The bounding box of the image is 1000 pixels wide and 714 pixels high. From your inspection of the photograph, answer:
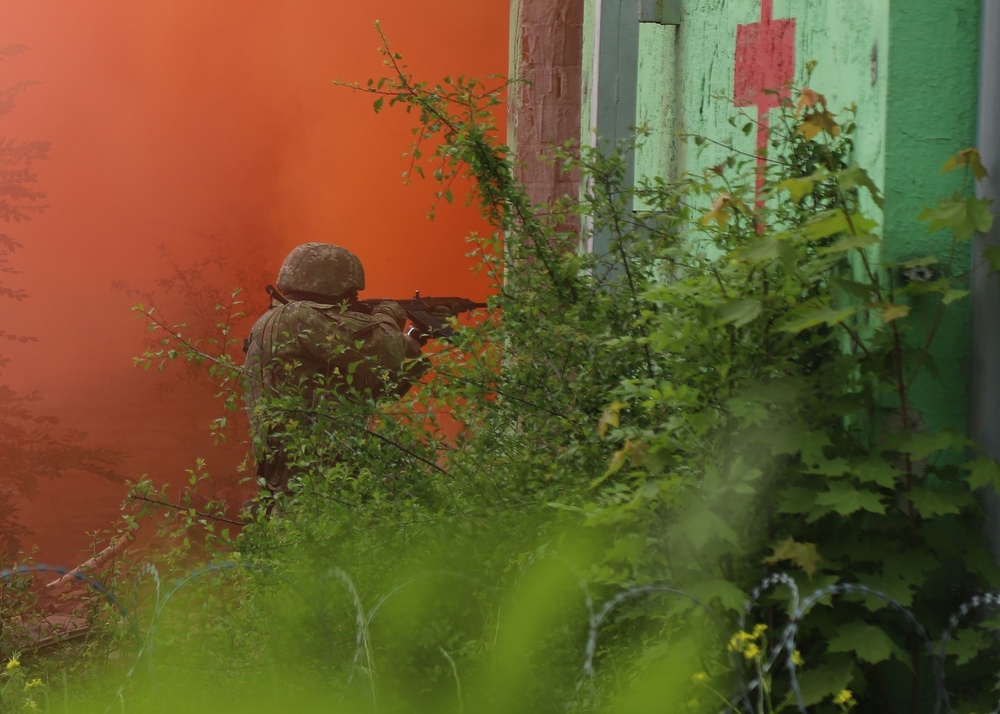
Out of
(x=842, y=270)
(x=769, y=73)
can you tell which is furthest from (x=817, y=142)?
(x=769, y=73)

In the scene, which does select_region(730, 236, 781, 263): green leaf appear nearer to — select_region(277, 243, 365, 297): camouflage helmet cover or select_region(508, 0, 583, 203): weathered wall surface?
select_region(277, 243, 365, 297): camouflage helmet cover

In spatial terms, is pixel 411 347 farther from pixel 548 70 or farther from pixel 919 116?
pixel 919 116

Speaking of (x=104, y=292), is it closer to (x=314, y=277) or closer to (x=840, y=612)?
(x=314, y=277)

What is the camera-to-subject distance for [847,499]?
159 centimetres

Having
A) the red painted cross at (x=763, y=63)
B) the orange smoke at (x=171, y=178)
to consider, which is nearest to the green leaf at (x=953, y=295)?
the red painted cross at (x=763, y=63)

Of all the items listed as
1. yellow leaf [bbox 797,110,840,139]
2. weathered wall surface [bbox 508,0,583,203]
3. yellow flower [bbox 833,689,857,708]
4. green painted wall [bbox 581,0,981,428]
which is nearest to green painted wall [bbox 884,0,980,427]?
green painted wall [bbox 581,0,981,428]

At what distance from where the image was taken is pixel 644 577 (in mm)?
1653

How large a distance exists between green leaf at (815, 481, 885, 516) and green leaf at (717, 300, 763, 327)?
0.27 meters

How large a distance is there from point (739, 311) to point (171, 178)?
17.1 ft

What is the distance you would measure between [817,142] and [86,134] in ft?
16.6

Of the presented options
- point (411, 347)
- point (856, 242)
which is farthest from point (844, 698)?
point (411, 347)

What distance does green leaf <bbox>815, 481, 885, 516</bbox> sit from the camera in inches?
61.9

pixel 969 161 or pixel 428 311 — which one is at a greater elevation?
pixel 969 161

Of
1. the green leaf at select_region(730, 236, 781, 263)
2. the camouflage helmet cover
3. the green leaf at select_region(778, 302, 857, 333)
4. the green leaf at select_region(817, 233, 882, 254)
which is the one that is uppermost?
the green leaf at select_region(817, 233, 882, 254)
